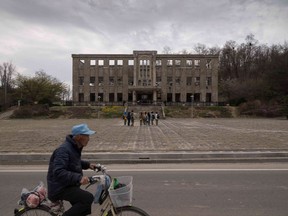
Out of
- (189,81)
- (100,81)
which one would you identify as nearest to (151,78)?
(189,81)

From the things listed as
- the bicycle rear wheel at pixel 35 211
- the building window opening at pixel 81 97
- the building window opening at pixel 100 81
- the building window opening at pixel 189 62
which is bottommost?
the bicycle rear wheel at pixel 35 211

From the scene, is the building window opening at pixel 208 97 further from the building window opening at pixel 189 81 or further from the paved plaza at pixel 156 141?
the paved plaza at pixel 156 141

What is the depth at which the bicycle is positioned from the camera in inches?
162

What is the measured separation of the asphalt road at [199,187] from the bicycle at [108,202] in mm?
2085

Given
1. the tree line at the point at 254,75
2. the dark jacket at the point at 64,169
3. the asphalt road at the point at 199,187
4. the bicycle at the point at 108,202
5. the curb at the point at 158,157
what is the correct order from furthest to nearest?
the tree line at the point at 254,75
the curb at the point at 158,157
the asphalt road at the point at 199,187
the dark jacket at the point at 64,169
the bicycle at the point at 108,202

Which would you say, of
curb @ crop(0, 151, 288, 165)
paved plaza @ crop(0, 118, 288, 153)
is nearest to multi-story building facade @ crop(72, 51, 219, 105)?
paved plaza @ crop(0, 118, 288, 153)

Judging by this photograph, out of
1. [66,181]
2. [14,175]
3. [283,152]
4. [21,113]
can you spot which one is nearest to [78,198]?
[66,181]

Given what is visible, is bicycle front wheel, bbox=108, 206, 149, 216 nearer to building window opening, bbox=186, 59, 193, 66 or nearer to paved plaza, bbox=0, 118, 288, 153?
paved plaza, bbox=0, 118, 288, 153

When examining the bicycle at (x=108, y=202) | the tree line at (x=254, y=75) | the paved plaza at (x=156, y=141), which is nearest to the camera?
the bicycle at (x=108, y=202)

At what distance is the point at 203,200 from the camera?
701 centimetres

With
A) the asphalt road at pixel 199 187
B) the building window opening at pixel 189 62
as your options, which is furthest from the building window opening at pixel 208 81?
the asphalt road at pixel 199 187

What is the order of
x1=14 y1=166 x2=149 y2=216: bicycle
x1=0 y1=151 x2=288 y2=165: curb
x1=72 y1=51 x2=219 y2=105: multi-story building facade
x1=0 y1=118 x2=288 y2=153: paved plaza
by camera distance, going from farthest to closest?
x1=72 y1=51 x2=219 y2=105: multi-story building facade < x1=0 y1=118 x2=288 y2=153: paved plaza < x1=0 y1=151 x2=288 y2=165: curb < x1=14 y1=166 x2=149 y2=216: bicycle

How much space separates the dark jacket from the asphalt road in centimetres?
235

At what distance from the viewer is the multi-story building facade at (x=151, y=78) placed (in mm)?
88125
